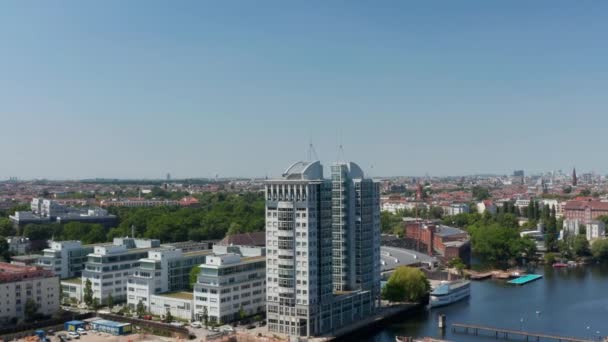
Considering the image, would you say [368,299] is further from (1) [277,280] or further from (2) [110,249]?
(2) [110,249]

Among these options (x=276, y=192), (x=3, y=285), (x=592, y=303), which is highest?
(x=276, y=192)

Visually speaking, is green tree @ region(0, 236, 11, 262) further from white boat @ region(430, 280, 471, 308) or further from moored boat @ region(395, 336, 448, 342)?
moored boat @ region(395, 336, 448, 342)

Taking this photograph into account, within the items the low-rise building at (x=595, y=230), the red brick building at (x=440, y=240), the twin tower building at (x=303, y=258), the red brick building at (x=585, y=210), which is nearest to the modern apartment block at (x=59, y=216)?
the red brick building at (x=440, y=240)

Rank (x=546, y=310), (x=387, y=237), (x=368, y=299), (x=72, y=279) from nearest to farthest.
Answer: (x=368, y=299)
(x=546, y=310)
(x=72, y=279)
(x=387, y=237)

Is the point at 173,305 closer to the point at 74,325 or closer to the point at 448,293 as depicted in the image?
the point at 74,325

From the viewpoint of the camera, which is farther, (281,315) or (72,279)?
(72,279)

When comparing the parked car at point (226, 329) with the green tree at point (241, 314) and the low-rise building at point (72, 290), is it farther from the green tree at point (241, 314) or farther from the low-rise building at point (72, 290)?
the low-rise building at point (72, 290)

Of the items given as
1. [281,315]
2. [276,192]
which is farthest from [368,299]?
[276,192]

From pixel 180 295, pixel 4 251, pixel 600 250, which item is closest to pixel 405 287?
pixel 180 295
